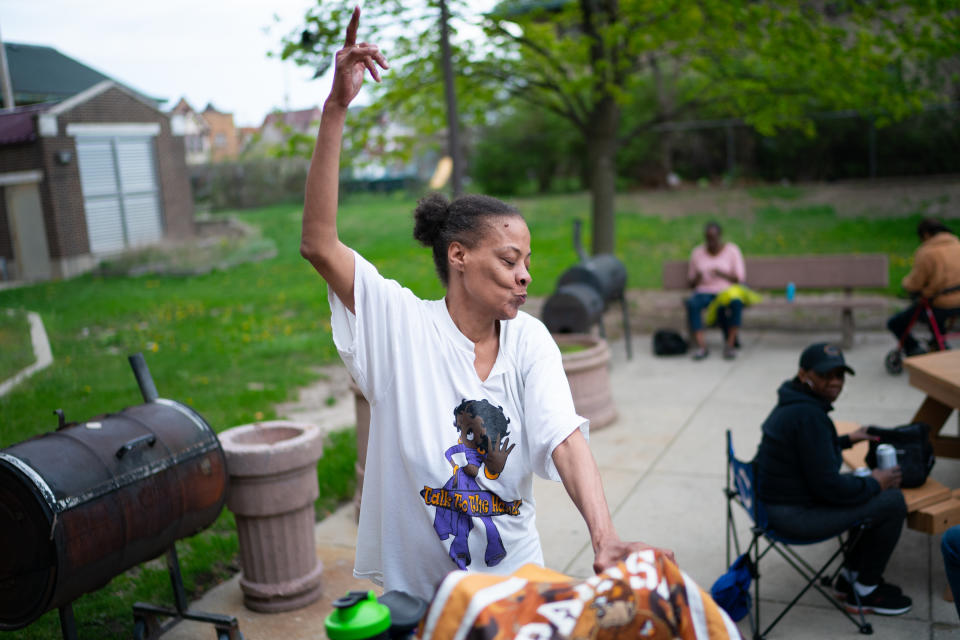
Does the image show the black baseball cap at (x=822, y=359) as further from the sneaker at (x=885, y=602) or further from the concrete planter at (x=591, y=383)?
the concrete planter at (x=591, y=383)

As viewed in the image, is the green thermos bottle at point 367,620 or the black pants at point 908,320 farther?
the black pants at point 908,320

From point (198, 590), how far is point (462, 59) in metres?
7.55

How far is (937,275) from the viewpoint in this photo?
7883 mm

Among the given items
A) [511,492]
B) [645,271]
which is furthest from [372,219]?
[511,492]

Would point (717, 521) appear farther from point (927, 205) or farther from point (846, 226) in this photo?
point (927, 205)

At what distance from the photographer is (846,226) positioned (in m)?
17.2

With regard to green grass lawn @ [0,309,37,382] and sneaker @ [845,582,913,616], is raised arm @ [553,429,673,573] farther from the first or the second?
green grass lawn @ [0,309,37,382]

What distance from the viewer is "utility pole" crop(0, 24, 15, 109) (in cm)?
643

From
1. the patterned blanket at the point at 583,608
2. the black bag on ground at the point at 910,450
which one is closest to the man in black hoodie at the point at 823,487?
the black bag on ground at the point at 910,450

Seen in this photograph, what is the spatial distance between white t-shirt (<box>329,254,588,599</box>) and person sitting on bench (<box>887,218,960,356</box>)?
698 cm

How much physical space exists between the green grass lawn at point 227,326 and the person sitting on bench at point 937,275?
4116 millimetres

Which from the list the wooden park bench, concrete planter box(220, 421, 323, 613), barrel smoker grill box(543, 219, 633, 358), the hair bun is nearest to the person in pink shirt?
the wooden park bench

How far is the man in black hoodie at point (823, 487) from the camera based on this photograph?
3.84 m

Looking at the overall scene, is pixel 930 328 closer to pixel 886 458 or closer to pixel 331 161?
pixel 886 458
